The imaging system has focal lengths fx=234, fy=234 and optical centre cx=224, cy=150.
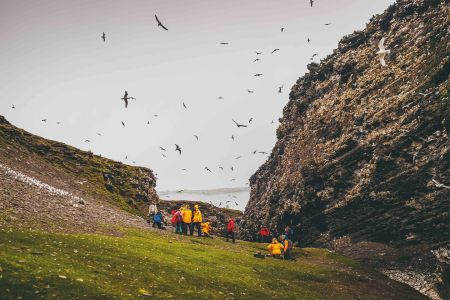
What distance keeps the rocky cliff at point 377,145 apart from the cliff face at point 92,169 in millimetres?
30187

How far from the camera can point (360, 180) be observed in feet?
119

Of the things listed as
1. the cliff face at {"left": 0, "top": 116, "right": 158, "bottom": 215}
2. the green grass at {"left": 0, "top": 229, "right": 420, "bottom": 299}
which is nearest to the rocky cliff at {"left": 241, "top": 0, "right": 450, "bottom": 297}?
the green grass at {"left": 0, "top": 229, "right": 420, "bottom": 299}

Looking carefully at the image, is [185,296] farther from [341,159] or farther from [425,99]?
[341,159]

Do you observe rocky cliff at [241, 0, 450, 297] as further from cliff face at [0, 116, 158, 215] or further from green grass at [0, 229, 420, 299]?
cliff face at [0, 116, 158, 215]

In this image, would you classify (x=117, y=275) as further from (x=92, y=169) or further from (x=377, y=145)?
(x=92, y=169)

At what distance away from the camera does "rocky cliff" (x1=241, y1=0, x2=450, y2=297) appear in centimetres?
2728

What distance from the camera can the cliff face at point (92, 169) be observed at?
129 ft

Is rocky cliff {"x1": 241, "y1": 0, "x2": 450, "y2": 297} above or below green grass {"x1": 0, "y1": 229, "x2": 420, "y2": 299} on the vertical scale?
above

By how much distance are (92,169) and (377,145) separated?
52.1 metres

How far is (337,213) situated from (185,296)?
3508 cm

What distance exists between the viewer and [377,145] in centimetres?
3469

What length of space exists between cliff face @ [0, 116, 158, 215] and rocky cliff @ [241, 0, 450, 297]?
30.2 metres

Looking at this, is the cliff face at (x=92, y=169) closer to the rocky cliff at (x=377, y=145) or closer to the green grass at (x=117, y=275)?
the green grass at (x=117, y=275)

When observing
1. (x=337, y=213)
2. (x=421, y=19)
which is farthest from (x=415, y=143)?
(x=421, y=19)
